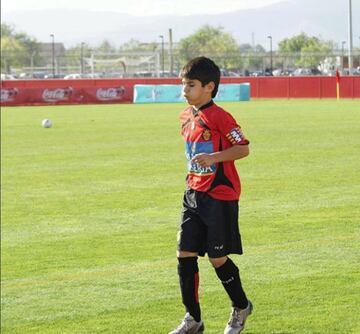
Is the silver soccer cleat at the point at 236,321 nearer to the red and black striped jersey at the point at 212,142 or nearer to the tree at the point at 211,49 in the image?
the red and black striped jersey at the point at 212,142

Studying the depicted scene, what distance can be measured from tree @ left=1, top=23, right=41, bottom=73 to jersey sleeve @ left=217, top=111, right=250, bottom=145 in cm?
6019

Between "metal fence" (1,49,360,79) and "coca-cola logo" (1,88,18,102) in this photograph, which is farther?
"coca-cola logo" (1,88,18,102)

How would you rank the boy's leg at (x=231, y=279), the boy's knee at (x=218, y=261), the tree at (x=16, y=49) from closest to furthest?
the boy's knee at (x=218, y=261) < the boy's leg at (x=231, y=279) < the tree at (x=16, y=49)

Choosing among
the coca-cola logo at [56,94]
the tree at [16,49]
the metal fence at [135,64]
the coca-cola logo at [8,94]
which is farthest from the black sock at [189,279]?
the tree at [16,49]

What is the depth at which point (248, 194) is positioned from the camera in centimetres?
1606

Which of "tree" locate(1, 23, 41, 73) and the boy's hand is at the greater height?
"tree" locate(1, 23, 41, 73)

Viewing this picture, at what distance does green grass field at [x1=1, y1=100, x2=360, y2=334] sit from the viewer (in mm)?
8383

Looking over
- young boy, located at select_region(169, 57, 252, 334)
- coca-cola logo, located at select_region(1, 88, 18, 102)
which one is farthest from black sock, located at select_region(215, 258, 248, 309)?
coca-cola logo, located at select_region(1, 88, 18, 102)

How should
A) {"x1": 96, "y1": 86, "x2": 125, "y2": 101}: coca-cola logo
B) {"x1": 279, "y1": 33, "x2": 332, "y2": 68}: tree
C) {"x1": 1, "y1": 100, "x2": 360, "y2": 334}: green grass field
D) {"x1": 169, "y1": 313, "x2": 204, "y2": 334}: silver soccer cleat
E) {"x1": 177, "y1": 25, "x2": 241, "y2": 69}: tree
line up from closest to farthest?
{"x1": 169, "y1": 313, "x2": 204, "y2": 334}: silver soccer cleat, {"x1": 279, "y1": 33, "x2": 332, "y2": 68}: tree, {"x1": 1, "y1": 100, "x2": 360, "y2": 334}: green grass field, {"x1": 177, "y1": 25, "x2": 241, "y2": 69}: tree, {"x1": 96, "y1": 86, "x2": 125, "y2": 101}: coca-cola logo

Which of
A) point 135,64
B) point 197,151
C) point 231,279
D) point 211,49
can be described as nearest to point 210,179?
point 197,151

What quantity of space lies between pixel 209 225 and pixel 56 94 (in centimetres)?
5366

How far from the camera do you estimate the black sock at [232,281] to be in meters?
5.49

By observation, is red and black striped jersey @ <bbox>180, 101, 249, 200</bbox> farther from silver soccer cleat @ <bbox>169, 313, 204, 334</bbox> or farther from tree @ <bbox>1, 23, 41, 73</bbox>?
tree @ <bbox>1, 23, 41, 73</bbox>

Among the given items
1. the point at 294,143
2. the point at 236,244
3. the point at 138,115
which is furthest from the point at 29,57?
the point at 236,244
